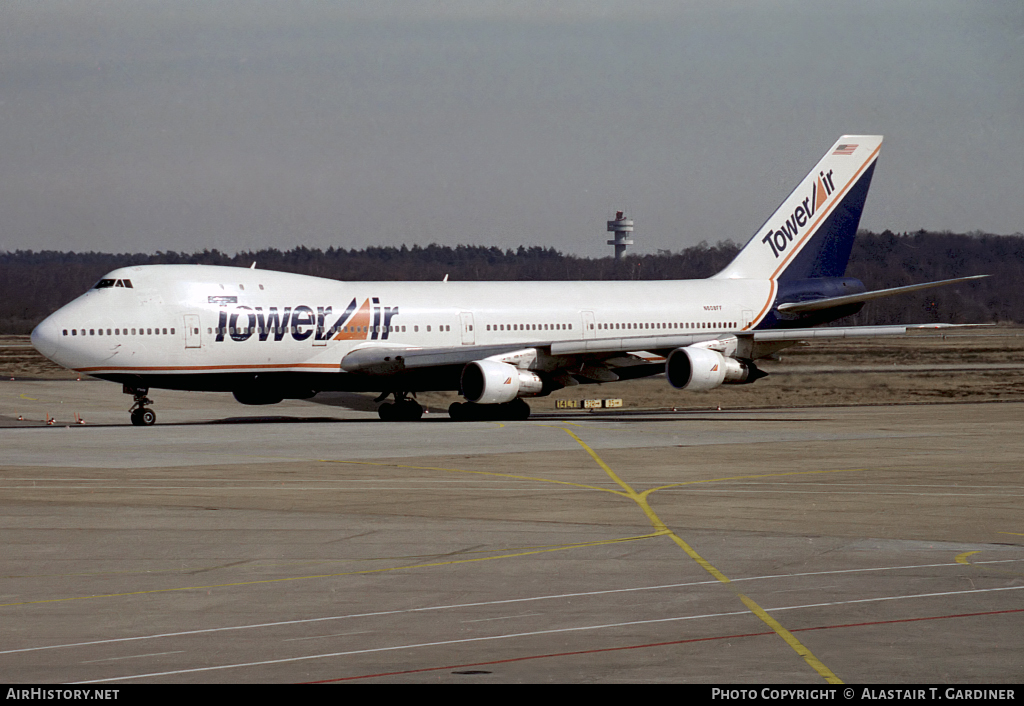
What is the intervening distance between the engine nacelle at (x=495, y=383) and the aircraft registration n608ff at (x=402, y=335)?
0.04m

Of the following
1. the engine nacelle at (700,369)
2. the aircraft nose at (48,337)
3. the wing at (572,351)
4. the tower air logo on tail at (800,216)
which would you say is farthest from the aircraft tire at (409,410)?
the tower air logo on tail at (800,216)

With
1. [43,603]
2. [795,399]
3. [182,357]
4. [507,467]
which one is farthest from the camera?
[795,399]

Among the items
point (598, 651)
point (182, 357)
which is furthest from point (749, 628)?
point (182, 357)

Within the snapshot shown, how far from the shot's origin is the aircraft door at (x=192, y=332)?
1426 inches

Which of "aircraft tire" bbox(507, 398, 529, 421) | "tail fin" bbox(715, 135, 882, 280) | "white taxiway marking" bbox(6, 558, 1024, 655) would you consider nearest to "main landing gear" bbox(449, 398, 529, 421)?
"aircraft tire" bbox(507, 398, 529, 421)

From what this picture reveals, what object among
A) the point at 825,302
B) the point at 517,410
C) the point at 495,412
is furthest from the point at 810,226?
the point at 495,412

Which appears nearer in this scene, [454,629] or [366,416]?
[454,629]

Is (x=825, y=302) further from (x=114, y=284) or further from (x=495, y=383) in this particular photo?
(x=114, y=284)

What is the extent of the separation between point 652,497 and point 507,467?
530 cm

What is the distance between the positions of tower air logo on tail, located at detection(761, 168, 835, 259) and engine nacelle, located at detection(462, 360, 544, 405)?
12.9m

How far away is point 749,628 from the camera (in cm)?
1075

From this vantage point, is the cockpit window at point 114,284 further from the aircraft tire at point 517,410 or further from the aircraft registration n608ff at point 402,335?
the aircraft tire at point 517,410

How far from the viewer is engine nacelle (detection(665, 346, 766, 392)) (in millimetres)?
37344

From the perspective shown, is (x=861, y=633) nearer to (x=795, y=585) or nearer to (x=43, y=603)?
(x=795, y=585)
